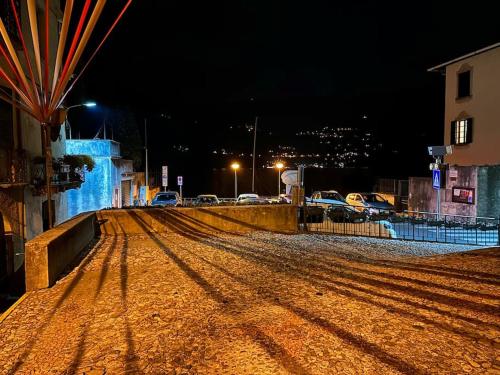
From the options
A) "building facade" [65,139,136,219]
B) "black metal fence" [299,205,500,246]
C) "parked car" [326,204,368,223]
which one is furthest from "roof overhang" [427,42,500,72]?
"building facade" [65,139,136,219]

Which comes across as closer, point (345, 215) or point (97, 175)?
point (345, 215)

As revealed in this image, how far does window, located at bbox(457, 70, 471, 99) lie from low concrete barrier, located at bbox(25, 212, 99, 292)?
22650mm

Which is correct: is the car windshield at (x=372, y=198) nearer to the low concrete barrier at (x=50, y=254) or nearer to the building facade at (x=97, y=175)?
the building facade at (x=97, y=175)

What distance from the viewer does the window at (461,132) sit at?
76.1 ft

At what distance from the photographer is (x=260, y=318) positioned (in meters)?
5.44

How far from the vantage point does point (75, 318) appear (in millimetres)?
5680

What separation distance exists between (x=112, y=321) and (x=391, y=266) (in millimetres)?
5817

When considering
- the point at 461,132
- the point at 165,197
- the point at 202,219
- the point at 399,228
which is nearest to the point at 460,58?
the point at 461,132

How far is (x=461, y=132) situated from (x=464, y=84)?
280cm

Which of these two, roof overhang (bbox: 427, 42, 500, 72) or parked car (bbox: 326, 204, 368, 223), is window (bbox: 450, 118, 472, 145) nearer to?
roof overhang (bbox: 427, 42, 500, 72)

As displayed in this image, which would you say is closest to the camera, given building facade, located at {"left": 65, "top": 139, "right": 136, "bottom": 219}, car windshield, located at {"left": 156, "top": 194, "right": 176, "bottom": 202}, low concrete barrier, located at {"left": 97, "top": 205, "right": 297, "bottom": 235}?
low concrete barrier, located at {"left": 97, "top": 205, "right": 297, "bottom": 235}

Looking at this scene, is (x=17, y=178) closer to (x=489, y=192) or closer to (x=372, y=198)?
(x=372, y=198)

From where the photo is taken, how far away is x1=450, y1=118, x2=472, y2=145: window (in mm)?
23188

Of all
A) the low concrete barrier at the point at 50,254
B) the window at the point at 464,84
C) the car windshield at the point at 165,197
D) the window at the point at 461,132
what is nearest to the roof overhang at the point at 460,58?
the window at the point at 464,84
